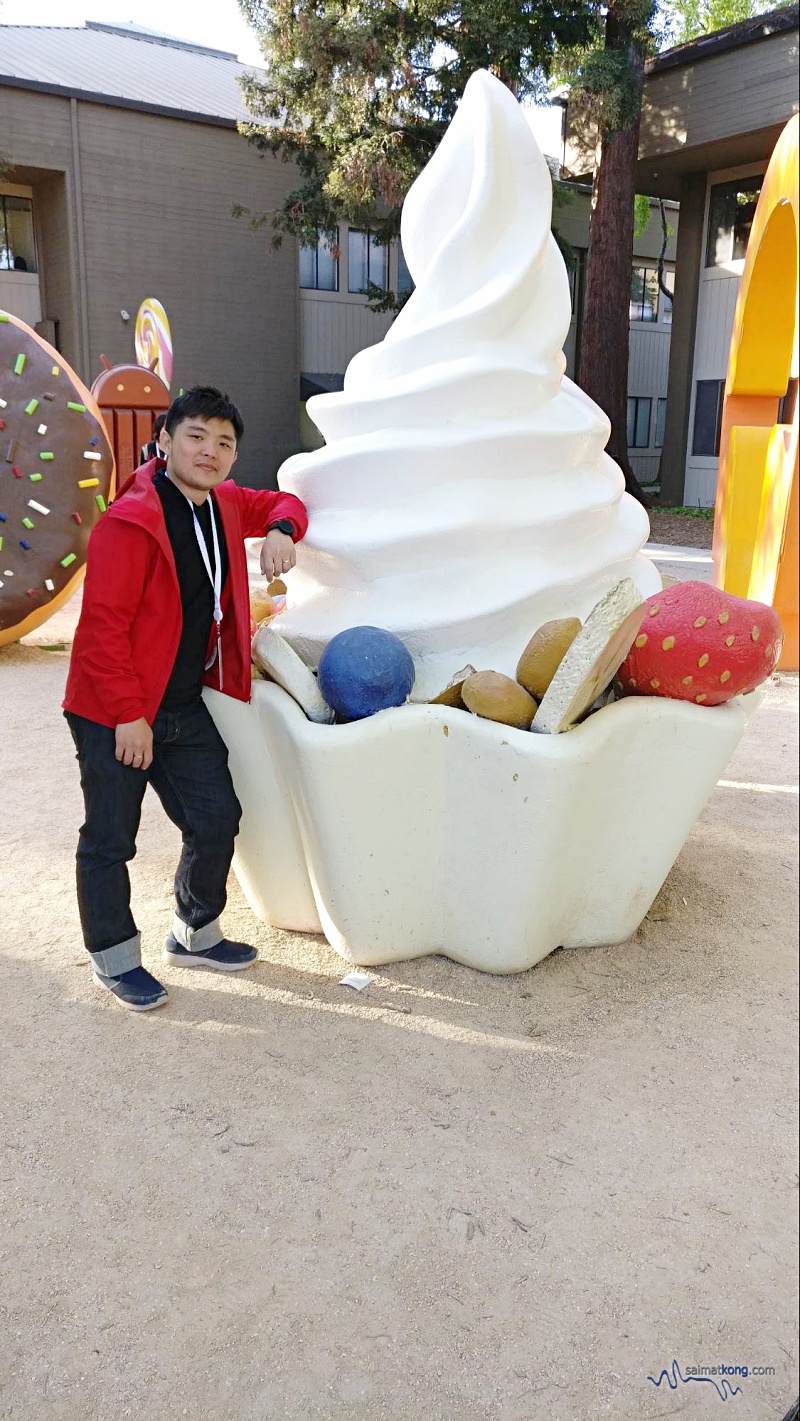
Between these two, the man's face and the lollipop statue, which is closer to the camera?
the man's face

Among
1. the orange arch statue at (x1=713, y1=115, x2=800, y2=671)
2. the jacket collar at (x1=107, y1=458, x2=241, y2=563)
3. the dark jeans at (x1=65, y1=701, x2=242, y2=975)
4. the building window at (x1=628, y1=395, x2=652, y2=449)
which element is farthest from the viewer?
the building window at (x1=628, y1=395, x2=652, y2=449)

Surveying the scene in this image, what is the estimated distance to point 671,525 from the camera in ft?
34.8

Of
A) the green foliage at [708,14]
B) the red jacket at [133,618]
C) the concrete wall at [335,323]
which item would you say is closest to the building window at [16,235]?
the concrete wall at [335,323]

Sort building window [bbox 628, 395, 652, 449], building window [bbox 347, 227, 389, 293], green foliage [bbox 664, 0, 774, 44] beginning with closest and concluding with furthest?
green foliage [bbox 664, 0, 774, 44]
building window [bbox 628, 395, 652, 449]
building window [bbox 347, 227, 389, 293]

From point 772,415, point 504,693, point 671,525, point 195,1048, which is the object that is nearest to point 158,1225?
point 195,1048

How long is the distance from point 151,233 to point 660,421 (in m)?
6.74

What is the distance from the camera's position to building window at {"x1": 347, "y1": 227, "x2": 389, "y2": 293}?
11984 millimetres

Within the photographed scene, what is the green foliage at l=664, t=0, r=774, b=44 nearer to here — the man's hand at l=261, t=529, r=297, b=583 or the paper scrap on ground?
the man's hand at l=261, t=529, r=297, b=583

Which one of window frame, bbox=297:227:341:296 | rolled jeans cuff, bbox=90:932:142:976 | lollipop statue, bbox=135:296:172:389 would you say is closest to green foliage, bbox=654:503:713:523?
window frame, bbox=297:227:341:296

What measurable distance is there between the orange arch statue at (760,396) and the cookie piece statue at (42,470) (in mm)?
2827

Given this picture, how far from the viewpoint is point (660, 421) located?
13516mm

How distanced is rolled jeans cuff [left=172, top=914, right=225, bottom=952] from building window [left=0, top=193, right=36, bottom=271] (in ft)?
38.5

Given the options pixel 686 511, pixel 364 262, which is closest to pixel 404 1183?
pixel 686 511

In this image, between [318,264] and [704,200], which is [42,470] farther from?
[704,200]
